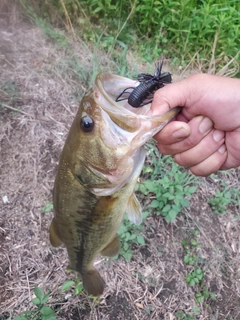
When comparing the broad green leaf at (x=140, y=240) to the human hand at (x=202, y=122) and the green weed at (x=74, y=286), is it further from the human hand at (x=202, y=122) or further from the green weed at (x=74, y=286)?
the human hand at (x=202, y=122)

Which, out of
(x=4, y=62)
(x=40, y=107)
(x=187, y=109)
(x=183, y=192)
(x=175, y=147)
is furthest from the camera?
(x=4, y=62)

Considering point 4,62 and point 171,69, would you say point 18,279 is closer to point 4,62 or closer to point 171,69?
point 4,62

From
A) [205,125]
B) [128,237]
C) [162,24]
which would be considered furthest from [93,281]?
[162,24]

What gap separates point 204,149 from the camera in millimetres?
1921

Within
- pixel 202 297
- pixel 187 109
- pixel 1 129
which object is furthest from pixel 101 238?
pixel 1 129

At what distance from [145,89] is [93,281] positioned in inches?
51.3

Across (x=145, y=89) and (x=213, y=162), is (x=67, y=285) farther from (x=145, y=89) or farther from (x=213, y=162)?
(x=145, y=89)

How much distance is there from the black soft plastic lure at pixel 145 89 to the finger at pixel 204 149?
1.37 ft

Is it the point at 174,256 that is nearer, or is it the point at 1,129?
the point at 174,256

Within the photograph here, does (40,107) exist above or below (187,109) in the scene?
below

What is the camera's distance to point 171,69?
419 centimetres

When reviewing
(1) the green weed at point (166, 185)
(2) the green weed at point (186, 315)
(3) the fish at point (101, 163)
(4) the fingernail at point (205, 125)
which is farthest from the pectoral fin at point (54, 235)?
(2) the green weed at point (186, 315)

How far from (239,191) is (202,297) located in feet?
3.49

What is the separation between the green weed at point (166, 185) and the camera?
9.52 ft
